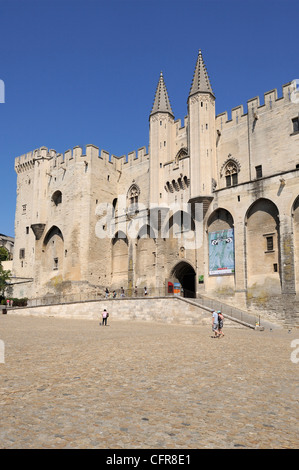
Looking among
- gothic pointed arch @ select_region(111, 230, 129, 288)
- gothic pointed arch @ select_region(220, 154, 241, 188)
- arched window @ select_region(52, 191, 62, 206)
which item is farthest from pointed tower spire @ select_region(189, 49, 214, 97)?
arched window @ select_region(52, 191, 62, 206)

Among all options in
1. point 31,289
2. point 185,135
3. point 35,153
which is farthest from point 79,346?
point 35,153

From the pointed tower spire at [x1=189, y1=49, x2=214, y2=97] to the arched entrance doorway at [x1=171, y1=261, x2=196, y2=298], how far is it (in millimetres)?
14721

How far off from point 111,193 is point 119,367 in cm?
3542

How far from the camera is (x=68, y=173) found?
42.8 metres

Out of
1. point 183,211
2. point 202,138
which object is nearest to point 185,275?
point 183,211

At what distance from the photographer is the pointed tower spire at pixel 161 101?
124 feet

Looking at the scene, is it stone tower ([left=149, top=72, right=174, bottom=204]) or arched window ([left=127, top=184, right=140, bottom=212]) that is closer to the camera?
Answer: stone tower ([left=149, top=72, right=174, bottom=204])

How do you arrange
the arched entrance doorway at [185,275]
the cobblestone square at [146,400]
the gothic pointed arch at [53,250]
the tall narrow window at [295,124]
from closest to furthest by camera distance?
1. the cobblestone square at [146,400]
2. the tall narrow window at [295,124]
3. the arched entrance doorway at [185,275]
4. the gothic pointed arch at [53,250]

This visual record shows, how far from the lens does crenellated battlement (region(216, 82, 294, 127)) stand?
30.3 metres

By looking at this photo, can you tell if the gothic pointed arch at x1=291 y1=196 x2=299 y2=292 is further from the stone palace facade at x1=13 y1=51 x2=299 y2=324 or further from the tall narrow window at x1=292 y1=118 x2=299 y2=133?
the tall narrow window at x1=292 y1=118 x2=299 y2=133
